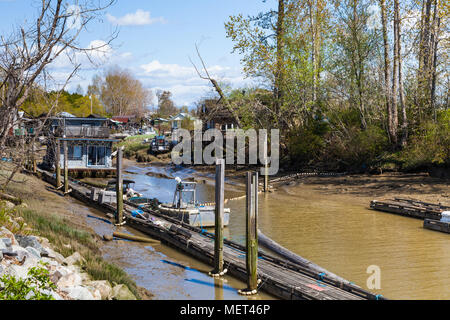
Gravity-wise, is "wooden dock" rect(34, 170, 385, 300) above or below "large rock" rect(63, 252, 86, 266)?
below

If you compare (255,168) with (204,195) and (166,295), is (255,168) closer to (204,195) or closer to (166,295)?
(204,195)

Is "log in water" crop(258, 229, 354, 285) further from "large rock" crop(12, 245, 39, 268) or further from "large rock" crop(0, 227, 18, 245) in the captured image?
"large rock" crop(0, 227, 18, 245)

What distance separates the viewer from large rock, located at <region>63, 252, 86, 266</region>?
12.1 m

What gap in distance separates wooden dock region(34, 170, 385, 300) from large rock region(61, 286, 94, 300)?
4890 millimetres

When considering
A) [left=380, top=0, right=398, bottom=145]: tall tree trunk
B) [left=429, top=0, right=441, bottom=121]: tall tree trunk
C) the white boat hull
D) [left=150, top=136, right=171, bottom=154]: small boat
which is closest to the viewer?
the white boat hull

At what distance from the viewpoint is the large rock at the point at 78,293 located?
355 inches

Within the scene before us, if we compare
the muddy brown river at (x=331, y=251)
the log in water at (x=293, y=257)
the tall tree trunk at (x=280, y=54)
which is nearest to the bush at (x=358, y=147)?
the tall tree trunk at (x=280, y=54)

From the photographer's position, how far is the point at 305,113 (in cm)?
4147

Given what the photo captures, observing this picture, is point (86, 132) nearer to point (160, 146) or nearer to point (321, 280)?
point (160, 146)

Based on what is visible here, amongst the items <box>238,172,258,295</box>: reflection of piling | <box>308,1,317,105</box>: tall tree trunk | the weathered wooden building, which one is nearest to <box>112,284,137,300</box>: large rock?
<box>238,172,258,295</box>: reflection of piling

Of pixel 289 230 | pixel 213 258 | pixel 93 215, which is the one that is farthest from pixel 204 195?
pixel 213 258

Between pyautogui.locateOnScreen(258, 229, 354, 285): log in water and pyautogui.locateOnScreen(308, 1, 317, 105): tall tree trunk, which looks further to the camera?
pyautogui.locateOnScreen(308, 1, 317, 105): tall tree trunk

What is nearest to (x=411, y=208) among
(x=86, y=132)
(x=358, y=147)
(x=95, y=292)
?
(x=358, y=147)

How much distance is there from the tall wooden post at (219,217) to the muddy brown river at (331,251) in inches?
14.7
